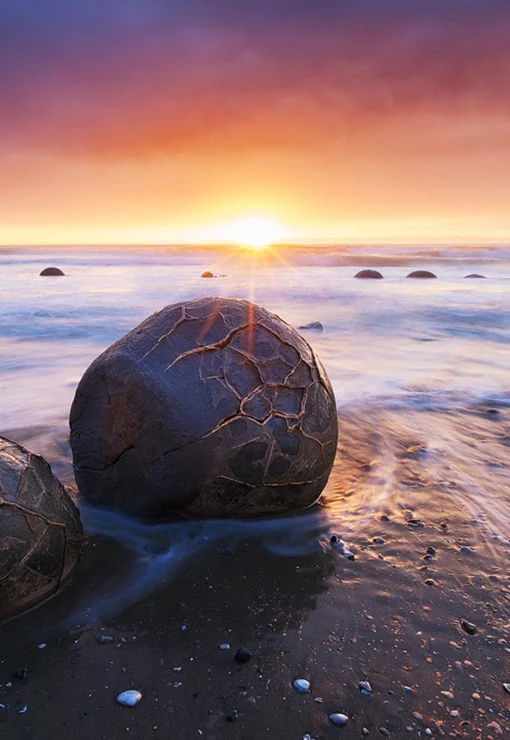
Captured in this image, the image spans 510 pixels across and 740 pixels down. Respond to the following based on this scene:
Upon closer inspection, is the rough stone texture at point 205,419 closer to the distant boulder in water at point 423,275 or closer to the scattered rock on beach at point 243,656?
the scattered rock on beach at point 243,656

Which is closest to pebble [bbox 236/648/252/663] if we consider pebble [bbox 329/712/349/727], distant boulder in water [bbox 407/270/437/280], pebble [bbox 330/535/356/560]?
pebble [bbox 329/712/349/727]

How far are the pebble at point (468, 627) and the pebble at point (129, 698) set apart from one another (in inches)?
59.1

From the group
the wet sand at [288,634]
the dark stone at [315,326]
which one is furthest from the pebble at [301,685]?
the dark stone at [315,326]

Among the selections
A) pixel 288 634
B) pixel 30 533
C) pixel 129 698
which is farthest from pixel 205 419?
pixel 129 698

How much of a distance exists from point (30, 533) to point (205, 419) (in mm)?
1071

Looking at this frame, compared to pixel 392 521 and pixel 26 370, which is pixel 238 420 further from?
pixel 26 370

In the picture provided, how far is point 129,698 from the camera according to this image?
2.23m

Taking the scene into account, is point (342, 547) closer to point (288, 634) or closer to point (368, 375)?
point (288, 634)

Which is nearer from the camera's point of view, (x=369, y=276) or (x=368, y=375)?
(x=368, y=375)

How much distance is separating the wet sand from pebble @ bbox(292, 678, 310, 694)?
0.03m

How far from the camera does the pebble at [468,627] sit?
2.62 meters

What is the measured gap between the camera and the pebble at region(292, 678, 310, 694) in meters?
2.28

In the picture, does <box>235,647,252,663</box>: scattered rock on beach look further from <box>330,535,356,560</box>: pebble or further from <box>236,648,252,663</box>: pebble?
<box>330,535,356,560</box>: pebble

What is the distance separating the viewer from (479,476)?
14.3 ft
